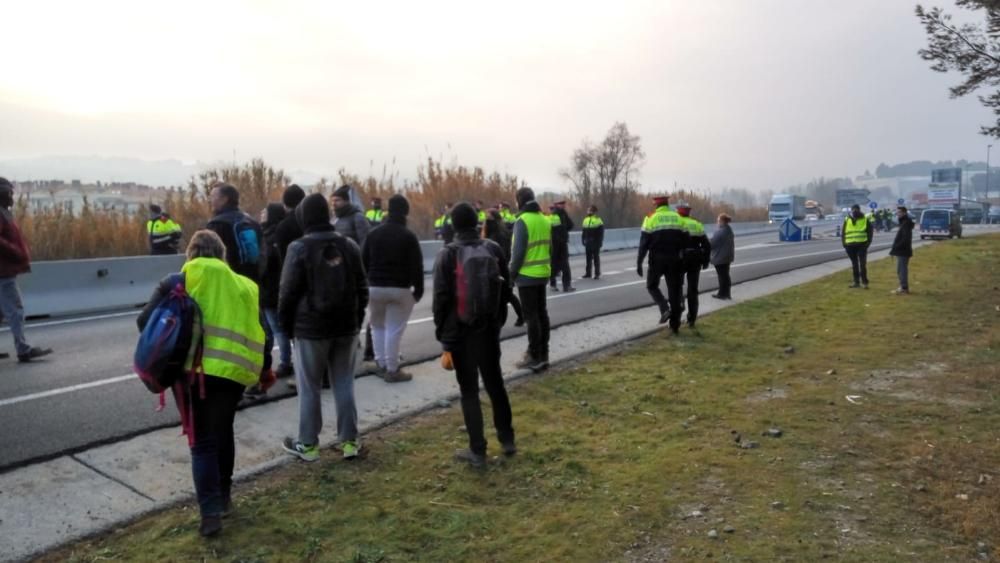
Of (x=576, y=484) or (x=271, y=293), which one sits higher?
(x=271, y=293)

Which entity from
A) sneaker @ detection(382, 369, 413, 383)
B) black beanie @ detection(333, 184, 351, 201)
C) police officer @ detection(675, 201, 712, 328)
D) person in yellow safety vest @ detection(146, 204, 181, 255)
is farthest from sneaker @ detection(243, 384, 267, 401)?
person in yellow safety vest @ detection(146, 204, 181, 255)

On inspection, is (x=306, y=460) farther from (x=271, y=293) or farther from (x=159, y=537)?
(x=271, y=293)

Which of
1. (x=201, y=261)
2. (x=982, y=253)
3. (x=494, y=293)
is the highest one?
(x=201, y=261)

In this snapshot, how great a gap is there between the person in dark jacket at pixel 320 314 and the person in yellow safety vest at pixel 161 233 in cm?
1145

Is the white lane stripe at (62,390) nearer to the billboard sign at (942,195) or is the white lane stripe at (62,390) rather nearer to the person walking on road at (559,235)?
the person walking on road at (559,235)

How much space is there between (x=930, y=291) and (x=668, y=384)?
10.9 meters

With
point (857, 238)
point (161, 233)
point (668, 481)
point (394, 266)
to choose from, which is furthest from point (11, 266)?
point (857, 238)

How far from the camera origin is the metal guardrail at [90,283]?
12461mm

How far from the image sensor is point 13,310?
8.34m

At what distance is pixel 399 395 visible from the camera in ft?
24.5

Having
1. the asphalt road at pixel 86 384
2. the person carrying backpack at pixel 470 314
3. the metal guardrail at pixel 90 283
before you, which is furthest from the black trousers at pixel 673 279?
the person carrying backpack at pixel 470 314

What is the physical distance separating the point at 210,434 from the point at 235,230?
252 centimetres

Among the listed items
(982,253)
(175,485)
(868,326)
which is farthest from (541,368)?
(982,253)

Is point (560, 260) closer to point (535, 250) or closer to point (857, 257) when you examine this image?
point (857, 257)
